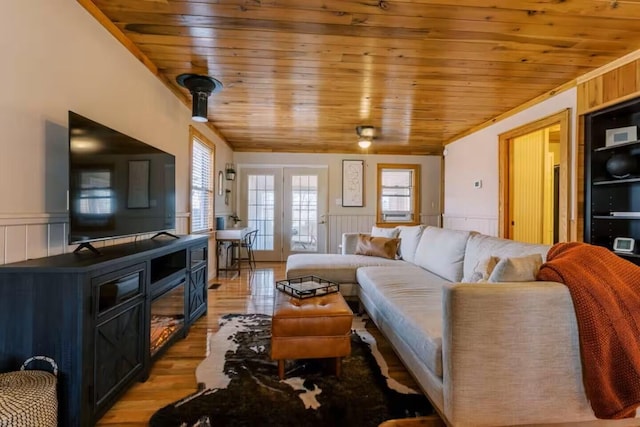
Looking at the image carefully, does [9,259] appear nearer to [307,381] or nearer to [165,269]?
[165,269]

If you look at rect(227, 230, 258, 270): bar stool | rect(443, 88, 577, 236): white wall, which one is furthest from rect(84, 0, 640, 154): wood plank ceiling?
rect(227, 230, 258, 270): bar stool

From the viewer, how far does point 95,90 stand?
2125 millimetres

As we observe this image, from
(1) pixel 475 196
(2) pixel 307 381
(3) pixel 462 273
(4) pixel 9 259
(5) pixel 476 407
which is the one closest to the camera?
(5) pixel 476 407

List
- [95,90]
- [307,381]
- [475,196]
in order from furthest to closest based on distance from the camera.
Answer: [475,196] → [95,90] → [307,381]

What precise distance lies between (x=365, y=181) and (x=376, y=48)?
13.9 feet

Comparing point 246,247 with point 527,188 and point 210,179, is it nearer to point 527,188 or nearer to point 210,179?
point 210,179

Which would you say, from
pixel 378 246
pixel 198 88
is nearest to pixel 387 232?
pixel 378 246

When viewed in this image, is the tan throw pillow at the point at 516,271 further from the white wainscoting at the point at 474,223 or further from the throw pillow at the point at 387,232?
the white wainscoting at the point at 474,223

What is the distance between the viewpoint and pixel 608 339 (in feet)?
4.55

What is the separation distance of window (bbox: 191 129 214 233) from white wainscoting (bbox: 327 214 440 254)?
259 cm

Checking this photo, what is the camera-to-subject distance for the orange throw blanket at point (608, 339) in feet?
4.50

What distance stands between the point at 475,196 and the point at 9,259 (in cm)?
526

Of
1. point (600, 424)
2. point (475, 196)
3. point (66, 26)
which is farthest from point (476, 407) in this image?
point (475, 196)

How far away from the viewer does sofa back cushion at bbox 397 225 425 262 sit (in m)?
3.73
